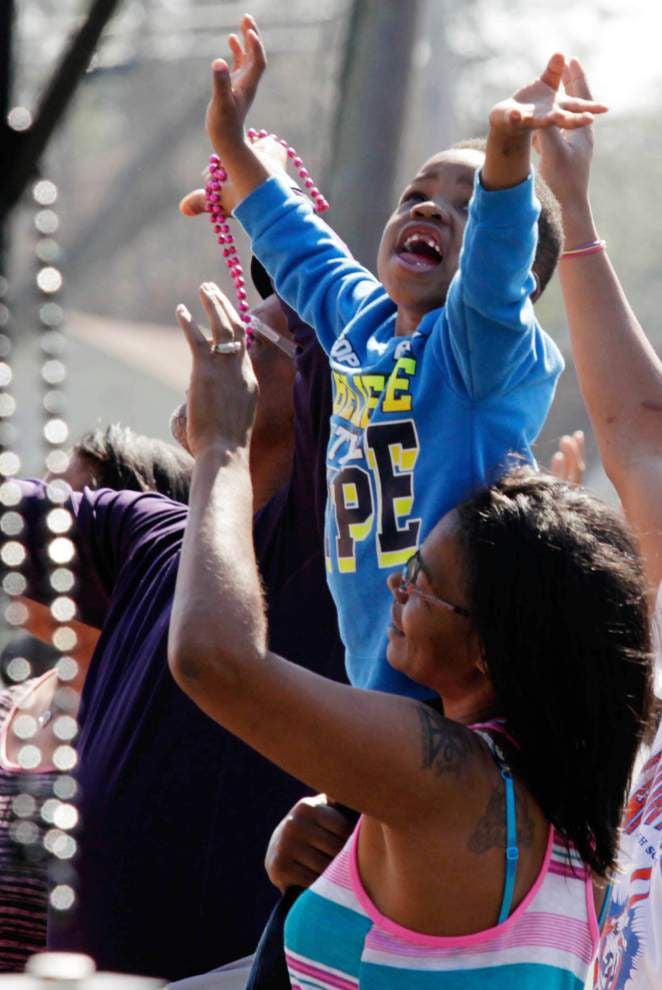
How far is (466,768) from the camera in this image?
1397mm

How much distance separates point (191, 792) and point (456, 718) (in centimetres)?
67

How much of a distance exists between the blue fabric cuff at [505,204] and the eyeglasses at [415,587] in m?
0.34

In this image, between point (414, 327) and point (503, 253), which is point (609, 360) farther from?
point (503, 253)

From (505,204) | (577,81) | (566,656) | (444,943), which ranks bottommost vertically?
(444,943)

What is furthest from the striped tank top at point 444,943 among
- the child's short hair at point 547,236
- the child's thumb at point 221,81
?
the child's thumb at point 221,81

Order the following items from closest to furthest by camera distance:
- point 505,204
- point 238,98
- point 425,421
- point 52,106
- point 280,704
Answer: point 52,106
point 280,704
point 505,204
point 425,421
point 238,98

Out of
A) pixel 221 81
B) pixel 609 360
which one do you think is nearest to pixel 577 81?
pixel 609 360

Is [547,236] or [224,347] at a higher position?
[547,236]

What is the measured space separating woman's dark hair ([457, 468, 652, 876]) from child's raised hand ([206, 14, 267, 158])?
2.37 feet

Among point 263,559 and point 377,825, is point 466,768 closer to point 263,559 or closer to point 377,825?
point 377,825

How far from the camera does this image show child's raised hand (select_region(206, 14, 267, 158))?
6.37 feet

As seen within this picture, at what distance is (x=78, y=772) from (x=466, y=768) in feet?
3.04

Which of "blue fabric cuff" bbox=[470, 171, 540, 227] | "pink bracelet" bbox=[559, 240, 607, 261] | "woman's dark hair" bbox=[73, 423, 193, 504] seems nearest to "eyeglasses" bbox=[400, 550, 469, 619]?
"blue fabric cuff" bbox=[470, 171, 540, 227]

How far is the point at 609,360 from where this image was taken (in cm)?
201
